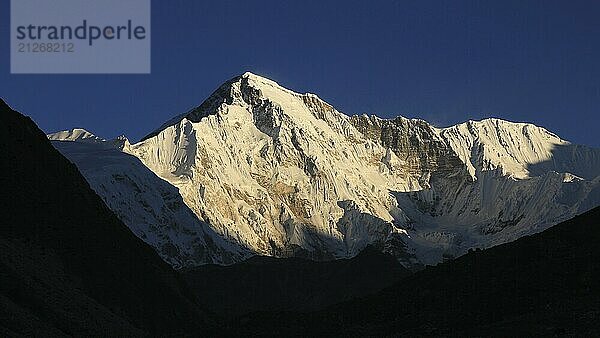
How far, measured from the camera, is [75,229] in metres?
103

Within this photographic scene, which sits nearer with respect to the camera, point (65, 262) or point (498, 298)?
point (498, 298)

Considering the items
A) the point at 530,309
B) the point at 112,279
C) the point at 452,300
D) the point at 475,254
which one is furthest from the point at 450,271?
the point at 112,279

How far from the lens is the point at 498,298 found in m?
77.6

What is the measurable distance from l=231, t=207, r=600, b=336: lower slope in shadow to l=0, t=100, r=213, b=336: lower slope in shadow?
12037 millimetres

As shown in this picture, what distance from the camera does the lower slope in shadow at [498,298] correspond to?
68.4 metres

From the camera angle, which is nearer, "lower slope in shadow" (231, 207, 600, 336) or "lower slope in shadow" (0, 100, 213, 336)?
"lower slope in shadow" (231, 207, 600, 336)

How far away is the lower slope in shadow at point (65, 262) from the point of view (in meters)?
78.8

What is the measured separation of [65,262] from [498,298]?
38.7 meters

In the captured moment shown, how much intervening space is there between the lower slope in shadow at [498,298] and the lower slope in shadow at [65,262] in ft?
39.5

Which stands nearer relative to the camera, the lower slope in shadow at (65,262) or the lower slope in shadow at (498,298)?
the lower slope in shadow at (498,298)

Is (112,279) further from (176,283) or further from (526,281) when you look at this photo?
(526,281)

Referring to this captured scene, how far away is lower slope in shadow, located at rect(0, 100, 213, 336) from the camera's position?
258 feet

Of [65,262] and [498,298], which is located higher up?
[65,262]

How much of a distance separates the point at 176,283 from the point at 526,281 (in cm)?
5855
